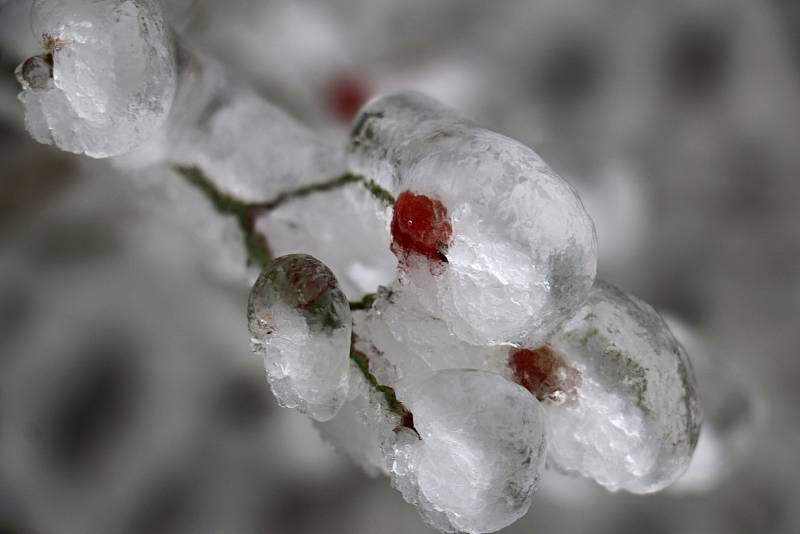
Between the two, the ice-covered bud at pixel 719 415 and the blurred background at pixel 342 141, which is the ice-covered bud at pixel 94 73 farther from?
the ice-covered bud at pixel 719 415

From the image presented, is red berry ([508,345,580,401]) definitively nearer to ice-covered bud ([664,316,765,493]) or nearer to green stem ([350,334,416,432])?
green stem ([350,334,416,432])

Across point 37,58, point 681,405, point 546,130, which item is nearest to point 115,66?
point 37,58

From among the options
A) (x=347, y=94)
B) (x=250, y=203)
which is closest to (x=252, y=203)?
(x=250, y=203)

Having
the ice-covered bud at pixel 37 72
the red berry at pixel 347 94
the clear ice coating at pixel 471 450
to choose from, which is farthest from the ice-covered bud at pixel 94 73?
the red berry at pixel 347 94

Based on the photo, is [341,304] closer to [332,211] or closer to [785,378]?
[332,211]

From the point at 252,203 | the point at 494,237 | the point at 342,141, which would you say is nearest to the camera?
the point at 494,237

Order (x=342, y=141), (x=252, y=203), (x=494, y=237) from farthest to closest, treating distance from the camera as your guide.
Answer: (x=342, y=141), (x=252, y=203), (x=494, y=237)

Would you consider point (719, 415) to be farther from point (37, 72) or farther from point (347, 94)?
point (37, 72)
